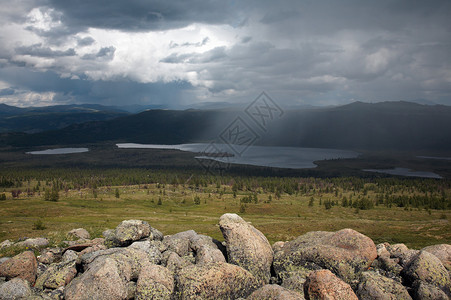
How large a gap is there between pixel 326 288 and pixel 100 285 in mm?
11315

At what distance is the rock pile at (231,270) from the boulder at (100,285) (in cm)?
5

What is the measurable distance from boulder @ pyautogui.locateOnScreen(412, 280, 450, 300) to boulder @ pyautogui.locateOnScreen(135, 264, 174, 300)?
13.0 metres

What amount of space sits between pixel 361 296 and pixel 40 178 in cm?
18501

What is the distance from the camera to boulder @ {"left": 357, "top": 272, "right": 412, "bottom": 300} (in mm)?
15452

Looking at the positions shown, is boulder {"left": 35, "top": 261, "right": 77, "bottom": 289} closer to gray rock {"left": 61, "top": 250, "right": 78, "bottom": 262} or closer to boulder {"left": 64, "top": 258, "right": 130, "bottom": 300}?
gray rock {"left": 61, "top": 250, "right": 78, "bottom": 262}

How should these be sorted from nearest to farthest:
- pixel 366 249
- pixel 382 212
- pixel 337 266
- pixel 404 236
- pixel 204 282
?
pixel 204 282 < pixel 337 266 < pixel 366 249 < pixel 404 236 < pixel 382 212

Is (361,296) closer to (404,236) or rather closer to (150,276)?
(150,276)

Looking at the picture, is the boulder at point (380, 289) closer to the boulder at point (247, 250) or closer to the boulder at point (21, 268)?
the boulder at point (247, 250)

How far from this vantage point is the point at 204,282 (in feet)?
49.6

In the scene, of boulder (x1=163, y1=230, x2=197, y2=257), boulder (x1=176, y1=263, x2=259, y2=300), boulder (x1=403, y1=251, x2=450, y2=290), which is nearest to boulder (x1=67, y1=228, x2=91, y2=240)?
boulder (x1=163, y1=230, x2=197, y2=257)

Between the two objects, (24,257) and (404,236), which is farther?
Result: (404,236)

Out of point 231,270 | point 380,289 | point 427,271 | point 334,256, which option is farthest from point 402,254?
point 231,270

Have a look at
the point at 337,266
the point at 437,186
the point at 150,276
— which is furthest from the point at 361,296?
the point at 437,186

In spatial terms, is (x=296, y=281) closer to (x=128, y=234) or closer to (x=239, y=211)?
(x=128, y=234)
